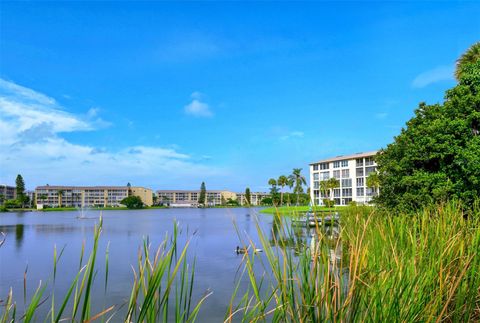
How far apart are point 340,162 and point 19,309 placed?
70800 mm

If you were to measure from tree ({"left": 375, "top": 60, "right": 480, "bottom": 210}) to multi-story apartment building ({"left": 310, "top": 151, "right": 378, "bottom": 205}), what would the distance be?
53.7m

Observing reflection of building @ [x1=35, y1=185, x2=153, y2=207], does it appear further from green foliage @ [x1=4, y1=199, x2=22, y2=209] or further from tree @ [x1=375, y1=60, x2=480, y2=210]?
tree @ [x1=375, y1=60, x2=480, y2=210]

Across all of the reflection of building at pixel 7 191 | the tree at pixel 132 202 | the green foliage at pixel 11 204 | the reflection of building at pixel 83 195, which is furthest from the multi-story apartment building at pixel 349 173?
the reflection of building at pixel 7 191

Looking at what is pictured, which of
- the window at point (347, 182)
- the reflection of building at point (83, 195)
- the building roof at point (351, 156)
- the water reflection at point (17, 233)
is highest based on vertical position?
the building roof at point (351, 156)

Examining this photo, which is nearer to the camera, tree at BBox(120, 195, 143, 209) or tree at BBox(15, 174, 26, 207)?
tree at BBox(15, 174, 26, 207)

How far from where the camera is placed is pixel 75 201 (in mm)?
166875

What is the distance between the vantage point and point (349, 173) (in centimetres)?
7412

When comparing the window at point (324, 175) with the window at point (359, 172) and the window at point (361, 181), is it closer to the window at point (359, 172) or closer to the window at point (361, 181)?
the window at point (359, 172)

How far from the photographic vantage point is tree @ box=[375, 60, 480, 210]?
1288 cm

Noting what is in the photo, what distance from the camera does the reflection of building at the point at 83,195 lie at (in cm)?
16138

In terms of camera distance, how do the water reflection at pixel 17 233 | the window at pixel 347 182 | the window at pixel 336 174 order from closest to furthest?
1. the water reflection at pixel 17 233
2. the window at pixel 347 182
3. the window at pixel 336 174

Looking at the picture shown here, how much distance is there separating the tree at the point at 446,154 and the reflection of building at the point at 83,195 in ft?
537

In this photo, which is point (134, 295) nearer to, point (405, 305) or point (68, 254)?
point (405, 305)

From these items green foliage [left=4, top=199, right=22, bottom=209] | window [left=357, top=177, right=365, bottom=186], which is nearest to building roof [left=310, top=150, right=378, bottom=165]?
window [left=357, top=177, right=365, bottom=186]
